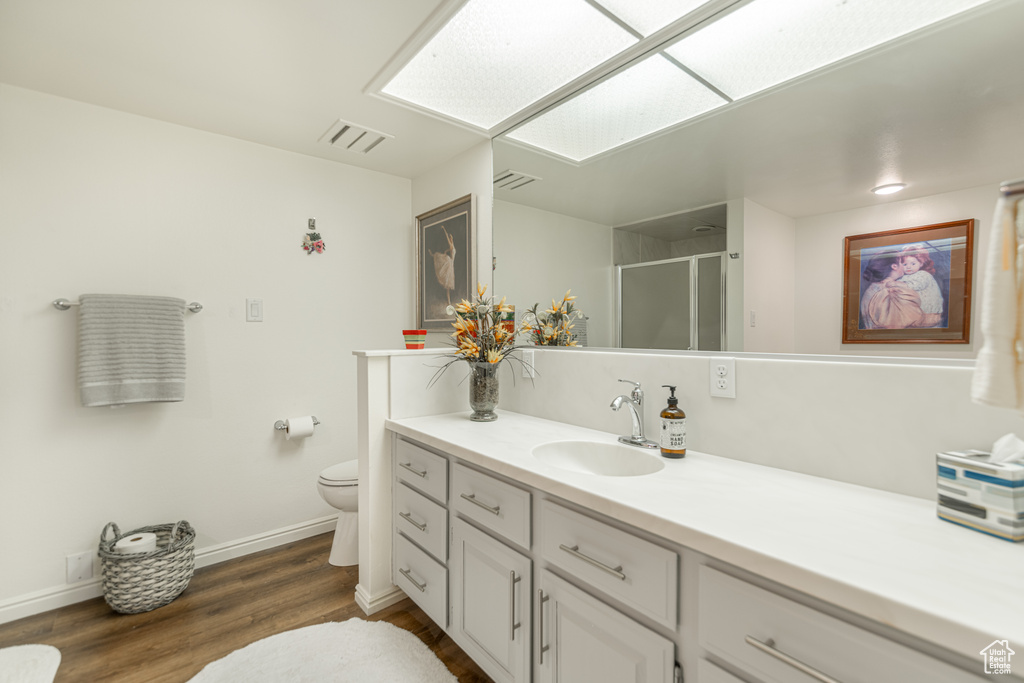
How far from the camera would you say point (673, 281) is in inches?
62.5

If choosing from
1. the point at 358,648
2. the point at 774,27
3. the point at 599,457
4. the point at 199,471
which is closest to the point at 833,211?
the point at 774,27

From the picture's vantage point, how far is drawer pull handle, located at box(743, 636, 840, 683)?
70 centimetres

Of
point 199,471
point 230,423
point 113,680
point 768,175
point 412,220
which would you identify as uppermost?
point 412,220

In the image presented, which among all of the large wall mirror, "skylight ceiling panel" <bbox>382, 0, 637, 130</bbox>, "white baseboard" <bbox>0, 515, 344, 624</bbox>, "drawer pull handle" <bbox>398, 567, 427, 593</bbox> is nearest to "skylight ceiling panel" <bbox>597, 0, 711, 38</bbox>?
"skylight ceiling panel" <bbox>382, 0, 637, 130</bbox>

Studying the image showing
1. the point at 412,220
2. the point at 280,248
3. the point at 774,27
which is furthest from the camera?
the point at 412,220

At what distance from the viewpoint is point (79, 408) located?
2.10 metres

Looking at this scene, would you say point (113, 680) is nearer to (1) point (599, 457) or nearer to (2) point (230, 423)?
(2) point (230, 423)

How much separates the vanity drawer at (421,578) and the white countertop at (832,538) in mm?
620

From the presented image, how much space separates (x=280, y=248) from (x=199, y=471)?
1289 millimetres

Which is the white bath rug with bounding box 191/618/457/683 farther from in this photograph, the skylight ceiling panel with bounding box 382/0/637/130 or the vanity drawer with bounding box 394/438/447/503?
the skylight ceiling panel with bounding box 382/0/637/130

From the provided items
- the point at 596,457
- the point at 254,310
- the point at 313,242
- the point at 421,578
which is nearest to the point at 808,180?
the point at 596,457

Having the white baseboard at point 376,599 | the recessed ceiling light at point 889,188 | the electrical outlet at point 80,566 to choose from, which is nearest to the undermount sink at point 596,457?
the recessed ceiling light at point 889,188

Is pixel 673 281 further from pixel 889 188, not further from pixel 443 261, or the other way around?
pixel 443 261

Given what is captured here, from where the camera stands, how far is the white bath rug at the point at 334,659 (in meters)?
1.58
